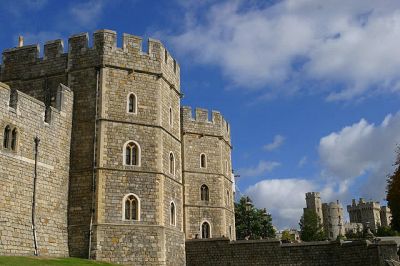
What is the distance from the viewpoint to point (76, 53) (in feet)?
91.1

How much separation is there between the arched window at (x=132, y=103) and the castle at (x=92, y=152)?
0.17 feet

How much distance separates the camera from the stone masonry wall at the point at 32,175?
2205 centimetres

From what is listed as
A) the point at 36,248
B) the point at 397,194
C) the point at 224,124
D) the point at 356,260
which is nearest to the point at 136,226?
the point at 36,248

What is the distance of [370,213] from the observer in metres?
120

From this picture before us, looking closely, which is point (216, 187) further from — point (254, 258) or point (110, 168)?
point (110, 168)

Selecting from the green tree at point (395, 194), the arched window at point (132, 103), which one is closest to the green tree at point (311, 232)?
the green tree at point (395, 194)

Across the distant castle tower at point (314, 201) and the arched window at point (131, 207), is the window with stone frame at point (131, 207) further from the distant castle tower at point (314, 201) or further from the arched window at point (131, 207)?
the distant castle tower at point (314, 201)

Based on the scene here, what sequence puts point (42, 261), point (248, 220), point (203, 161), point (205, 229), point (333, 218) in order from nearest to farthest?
point (42, 261) < point (205, 229) < point (203, 161) < point (248, 220) < point (333, 218)

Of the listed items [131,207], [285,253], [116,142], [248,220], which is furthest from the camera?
[248,220]

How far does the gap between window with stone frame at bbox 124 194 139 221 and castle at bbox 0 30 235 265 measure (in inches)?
1.9

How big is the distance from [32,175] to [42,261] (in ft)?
13.8

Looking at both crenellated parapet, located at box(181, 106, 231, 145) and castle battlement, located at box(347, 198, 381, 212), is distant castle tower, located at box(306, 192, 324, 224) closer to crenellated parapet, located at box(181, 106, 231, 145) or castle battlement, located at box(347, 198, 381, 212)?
castle battlement, located at box(347, 198, 381, 212)

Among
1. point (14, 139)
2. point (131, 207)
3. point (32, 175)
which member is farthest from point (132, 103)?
point (14, 139)

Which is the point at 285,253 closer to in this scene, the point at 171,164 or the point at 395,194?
the point at 171,164
